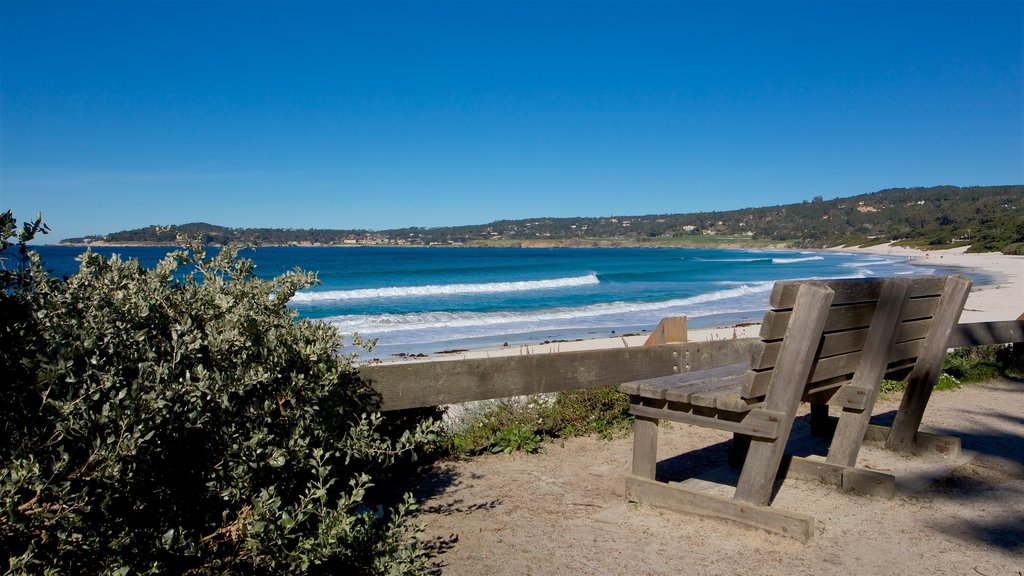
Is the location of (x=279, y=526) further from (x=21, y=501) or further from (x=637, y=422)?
(x=637, y=422)

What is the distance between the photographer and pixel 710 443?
17.9 feet

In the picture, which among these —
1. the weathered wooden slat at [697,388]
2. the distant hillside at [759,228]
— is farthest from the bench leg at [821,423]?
the distant hillside at [759,228]

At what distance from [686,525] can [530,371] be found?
4.49 feet

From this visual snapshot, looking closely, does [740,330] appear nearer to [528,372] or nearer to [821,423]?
[821,423]

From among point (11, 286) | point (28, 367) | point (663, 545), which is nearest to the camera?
point (28, 367)

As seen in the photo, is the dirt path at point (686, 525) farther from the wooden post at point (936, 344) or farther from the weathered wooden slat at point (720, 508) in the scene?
the wooden post at point (936, 344)

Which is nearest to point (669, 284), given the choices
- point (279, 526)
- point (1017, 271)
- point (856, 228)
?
point (1017, 271)

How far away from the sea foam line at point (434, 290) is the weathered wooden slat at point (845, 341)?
3091 cm

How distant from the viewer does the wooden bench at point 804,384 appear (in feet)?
11.2

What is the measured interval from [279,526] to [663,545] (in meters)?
1.81

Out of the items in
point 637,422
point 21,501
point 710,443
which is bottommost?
point 710,443

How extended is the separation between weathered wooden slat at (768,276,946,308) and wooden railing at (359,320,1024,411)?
34 centimetres

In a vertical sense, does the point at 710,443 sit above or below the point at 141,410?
below

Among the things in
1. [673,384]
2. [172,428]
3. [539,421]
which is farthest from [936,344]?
[172,428]
